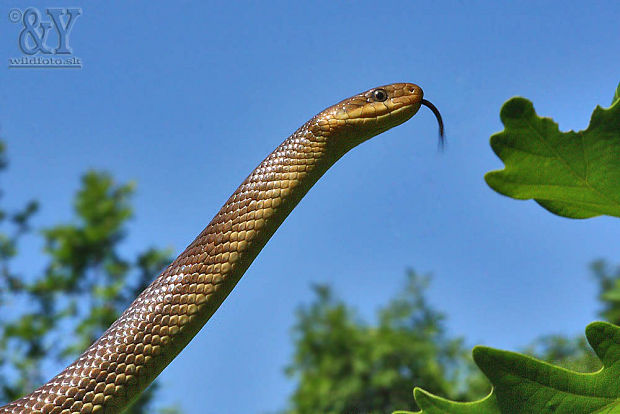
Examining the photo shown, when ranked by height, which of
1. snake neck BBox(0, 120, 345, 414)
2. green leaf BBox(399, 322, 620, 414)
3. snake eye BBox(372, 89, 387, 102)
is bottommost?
green leaf BBox(399, 322, 620, 414)

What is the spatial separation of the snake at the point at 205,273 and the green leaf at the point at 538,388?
178cm

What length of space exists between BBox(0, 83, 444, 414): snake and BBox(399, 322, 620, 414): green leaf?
1.78 m

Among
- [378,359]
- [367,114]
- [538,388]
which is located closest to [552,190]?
[538,388]

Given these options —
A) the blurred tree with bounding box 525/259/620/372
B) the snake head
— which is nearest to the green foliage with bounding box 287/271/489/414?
the blurred tree with bounding box 525/259/620/372

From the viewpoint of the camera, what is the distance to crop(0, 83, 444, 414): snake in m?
2.94

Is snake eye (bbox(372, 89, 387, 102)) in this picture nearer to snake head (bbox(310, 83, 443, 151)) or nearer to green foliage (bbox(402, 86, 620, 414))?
snake head (bbox(310, 83, 443, 151))

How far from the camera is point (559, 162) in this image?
59.9 inches

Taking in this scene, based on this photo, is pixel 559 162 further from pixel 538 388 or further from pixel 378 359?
pixel 378 359

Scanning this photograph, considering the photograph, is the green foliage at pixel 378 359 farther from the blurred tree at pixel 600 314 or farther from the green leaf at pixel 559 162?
the green leaf at pixel 559 162

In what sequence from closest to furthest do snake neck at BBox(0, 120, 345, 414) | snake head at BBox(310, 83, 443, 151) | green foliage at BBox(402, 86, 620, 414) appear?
1. green foliage at BBox(402, 86, 620, 414)
2. snake neck at BBox(0, 120, 345, 414)
3. snake head at BBox(310, 83, 443, 151)

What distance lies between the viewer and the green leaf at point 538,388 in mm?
1415

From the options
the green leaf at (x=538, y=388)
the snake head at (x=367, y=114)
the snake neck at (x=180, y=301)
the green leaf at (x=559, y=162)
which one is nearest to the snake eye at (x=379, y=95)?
the snake head at (x=367, y=114)

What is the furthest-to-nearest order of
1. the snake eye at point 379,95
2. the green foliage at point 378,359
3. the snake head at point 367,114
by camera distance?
1. the green foliage at point 378,359
2. the snake eye at point 379,95
3. the snake head at point 367,114

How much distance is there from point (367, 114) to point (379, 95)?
16 cm
